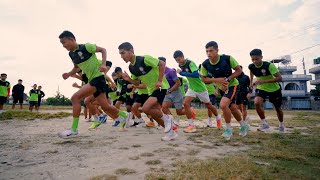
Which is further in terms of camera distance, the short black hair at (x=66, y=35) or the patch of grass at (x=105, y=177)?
the short black hair at (x=66, y=35)

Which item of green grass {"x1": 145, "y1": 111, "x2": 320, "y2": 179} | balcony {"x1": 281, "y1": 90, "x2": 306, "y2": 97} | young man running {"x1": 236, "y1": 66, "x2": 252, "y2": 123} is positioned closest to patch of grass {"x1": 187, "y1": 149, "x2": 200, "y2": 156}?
green grass {"x1": 145, "y1": 111, "x2": 320, "y2": 179}

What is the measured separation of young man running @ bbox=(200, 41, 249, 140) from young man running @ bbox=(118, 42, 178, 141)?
1139 millimetres

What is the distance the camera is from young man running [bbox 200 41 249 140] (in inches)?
213

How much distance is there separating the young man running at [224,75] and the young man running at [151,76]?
→ 114 centimetres

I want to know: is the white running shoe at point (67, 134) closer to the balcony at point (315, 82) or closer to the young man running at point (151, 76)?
the young man running at point (151, 76)

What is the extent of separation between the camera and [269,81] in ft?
20.6

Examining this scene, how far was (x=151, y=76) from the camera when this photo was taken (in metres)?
5.33

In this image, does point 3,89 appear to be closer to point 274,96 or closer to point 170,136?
point 170,136

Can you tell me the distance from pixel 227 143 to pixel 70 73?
12.4 ft

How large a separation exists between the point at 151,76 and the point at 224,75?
1.71 m

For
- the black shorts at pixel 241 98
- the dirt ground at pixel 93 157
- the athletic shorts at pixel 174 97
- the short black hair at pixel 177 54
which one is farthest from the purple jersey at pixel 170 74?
the dirt ground at pixel 93 157

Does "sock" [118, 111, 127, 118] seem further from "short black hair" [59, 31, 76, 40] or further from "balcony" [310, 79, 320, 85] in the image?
"balcony" [310, 79, 320, 85]

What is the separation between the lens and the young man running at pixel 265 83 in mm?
6355

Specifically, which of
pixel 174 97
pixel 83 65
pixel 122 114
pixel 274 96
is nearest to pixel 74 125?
pixel 83 65
